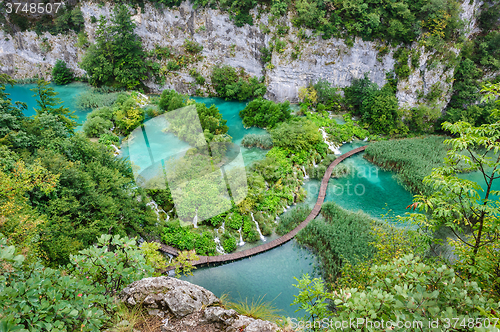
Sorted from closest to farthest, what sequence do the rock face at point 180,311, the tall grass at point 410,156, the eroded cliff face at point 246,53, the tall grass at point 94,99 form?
the rock face at point 180,311, the tall grass at point 410,156, the eroded cliff face at point 246,53, the tall grass at point 94,99

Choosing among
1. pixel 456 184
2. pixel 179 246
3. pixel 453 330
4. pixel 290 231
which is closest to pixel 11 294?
pixel 453 330

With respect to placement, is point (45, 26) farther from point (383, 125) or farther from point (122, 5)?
point (383, 125)

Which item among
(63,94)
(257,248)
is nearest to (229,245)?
(257,248)

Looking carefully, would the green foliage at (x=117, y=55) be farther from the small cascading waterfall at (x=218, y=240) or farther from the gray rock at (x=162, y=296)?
the gray rock at (x=162, y=296)

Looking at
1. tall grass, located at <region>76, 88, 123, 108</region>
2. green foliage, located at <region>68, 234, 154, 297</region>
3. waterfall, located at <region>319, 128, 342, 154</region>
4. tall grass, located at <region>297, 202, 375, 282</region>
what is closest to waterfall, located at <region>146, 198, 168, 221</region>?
tall grass, located at <region>297, 202, 375, 282</region>

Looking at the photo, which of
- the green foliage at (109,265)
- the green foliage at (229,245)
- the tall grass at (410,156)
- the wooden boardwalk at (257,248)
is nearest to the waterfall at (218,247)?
the green foliage at (229,245)

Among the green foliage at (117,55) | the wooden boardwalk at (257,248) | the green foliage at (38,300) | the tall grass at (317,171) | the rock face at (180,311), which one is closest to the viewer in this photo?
the green foliage at (38,300)

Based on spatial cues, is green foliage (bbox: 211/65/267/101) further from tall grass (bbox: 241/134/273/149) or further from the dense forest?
tall grass (bbox: 241/134/273/149)
